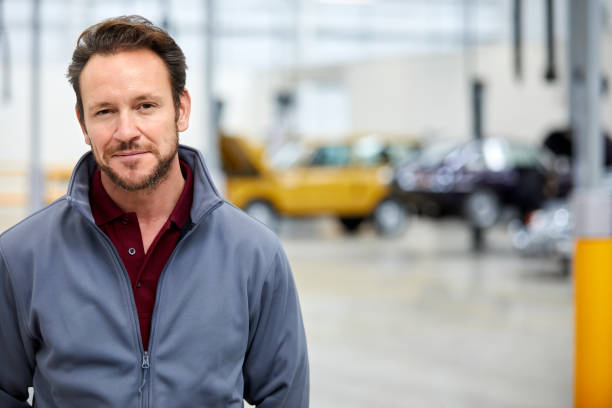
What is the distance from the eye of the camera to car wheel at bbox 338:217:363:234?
17188mm

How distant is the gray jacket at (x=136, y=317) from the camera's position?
1747mm

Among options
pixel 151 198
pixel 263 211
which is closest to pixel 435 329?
pixel 151 198

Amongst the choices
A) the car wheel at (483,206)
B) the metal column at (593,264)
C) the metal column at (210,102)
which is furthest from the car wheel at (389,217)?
the metal column at (593,264)

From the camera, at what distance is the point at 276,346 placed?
1894mm

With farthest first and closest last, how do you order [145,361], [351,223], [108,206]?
[351,223], [108,206], [145,361]

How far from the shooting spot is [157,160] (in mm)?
1823

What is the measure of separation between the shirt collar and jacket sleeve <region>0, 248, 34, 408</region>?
214 mm

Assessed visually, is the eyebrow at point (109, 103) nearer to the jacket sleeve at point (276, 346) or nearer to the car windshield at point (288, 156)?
the jacket sleeve at point (276, 346)

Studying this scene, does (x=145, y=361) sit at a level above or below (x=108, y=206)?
below

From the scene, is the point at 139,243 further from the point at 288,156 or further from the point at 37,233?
the point at 288,156

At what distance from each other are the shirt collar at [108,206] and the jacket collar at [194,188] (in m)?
0.02

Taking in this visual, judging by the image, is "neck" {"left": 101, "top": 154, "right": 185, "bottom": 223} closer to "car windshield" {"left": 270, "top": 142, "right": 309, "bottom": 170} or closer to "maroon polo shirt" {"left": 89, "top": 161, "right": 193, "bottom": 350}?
"maroon polo shirt" {"left": 89, "top": 161, "right": 193, "bottom": 350}

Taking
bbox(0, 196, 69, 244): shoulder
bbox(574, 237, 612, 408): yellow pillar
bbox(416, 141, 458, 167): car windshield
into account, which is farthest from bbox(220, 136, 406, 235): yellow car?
bbox(0, 196, 69, 244): shoulder

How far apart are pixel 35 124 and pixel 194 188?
23.7 feet
